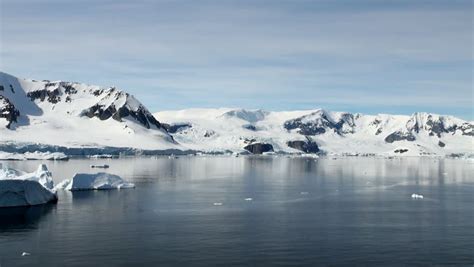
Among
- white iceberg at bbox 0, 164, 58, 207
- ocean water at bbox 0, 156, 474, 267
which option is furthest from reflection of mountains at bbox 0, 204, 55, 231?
white iceberg at bbox 0, 164, 58, 207

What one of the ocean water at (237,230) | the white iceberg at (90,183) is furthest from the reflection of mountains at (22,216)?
the white iceberg at (90,183)

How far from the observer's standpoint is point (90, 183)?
86375mm

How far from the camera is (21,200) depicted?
6631 centimetres

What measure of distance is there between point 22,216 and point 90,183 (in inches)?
1070

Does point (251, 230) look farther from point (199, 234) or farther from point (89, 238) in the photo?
point (89, 238)

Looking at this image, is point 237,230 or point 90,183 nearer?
point 237,230

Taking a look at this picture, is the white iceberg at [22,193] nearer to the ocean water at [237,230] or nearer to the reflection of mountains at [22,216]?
the reflection of mountains at [22,216]

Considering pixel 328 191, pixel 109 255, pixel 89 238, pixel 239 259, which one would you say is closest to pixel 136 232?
pixel 89 238

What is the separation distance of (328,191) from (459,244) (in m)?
45.6

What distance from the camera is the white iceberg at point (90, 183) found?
280 ft

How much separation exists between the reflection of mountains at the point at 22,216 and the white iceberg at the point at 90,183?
58.8 feet

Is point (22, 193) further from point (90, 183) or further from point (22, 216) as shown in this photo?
point (90, 183)

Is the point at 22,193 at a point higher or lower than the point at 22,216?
higher

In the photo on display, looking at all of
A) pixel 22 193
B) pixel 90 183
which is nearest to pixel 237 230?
pixel 22 193
